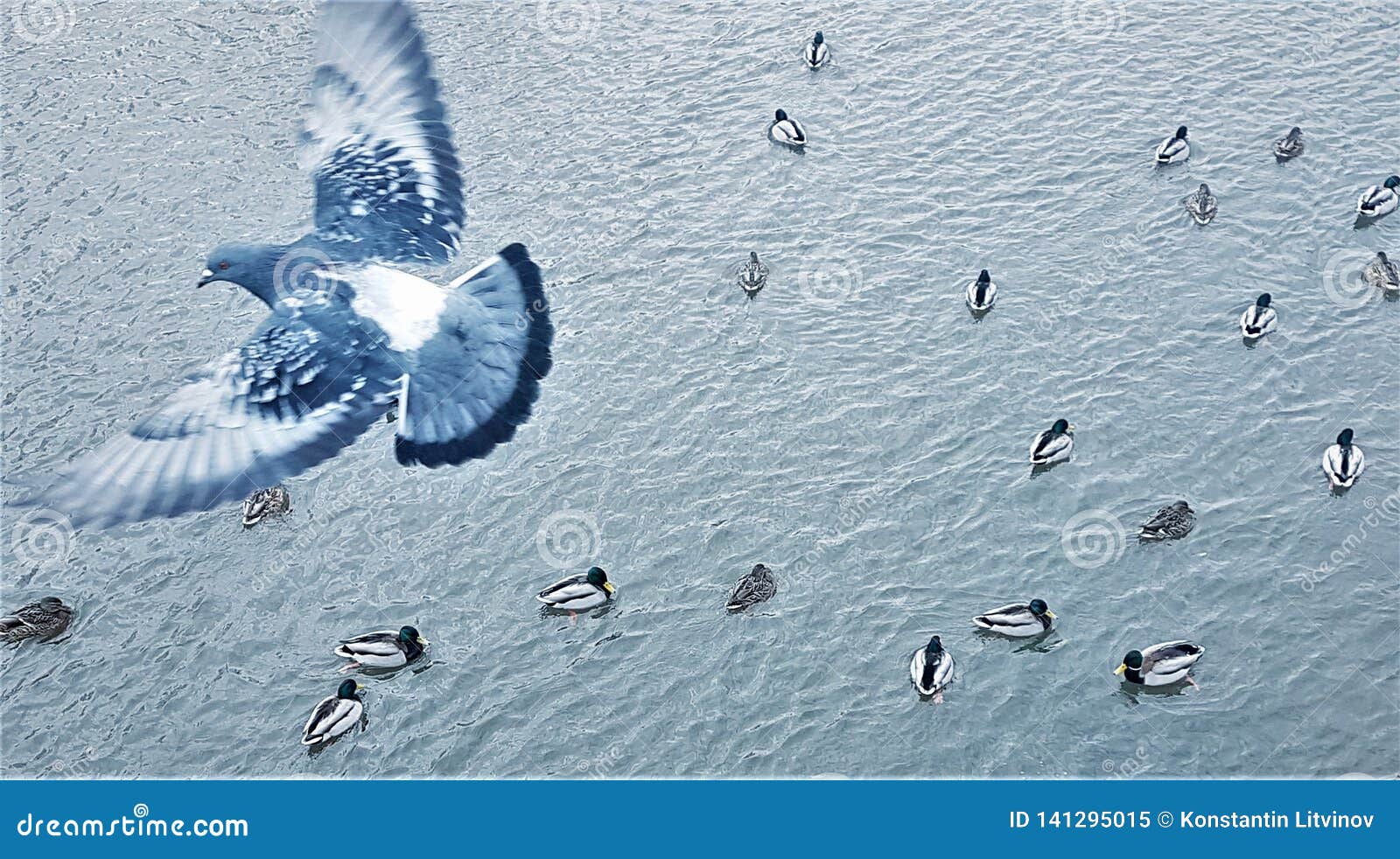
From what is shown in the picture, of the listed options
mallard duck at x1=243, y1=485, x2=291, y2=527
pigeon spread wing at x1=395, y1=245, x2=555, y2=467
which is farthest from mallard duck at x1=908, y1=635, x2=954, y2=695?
mallard duck at x1=243, y1=485, x2=291, y2=527

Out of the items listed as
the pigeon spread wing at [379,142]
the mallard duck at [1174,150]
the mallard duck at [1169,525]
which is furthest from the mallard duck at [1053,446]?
the pigeon spread wing at [379,142]

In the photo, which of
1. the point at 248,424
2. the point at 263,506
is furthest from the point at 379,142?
the point at 248,424

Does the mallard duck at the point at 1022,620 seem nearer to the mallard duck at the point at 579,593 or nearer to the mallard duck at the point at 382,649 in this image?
the mallard duck at the point at 579,593

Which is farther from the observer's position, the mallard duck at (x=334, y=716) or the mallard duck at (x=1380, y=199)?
the mallard duck at (x=1380, y=199)

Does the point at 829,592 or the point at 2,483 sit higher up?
the point at 2,483

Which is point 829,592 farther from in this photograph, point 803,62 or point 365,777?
point 803,62

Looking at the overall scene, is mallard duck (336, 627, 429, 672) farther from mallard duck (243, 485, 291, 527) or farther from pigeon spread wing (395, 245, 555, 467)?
mallard duck (243, 485, 291, 527)

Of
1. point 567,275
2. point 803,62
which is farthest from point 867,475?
point 803,62
